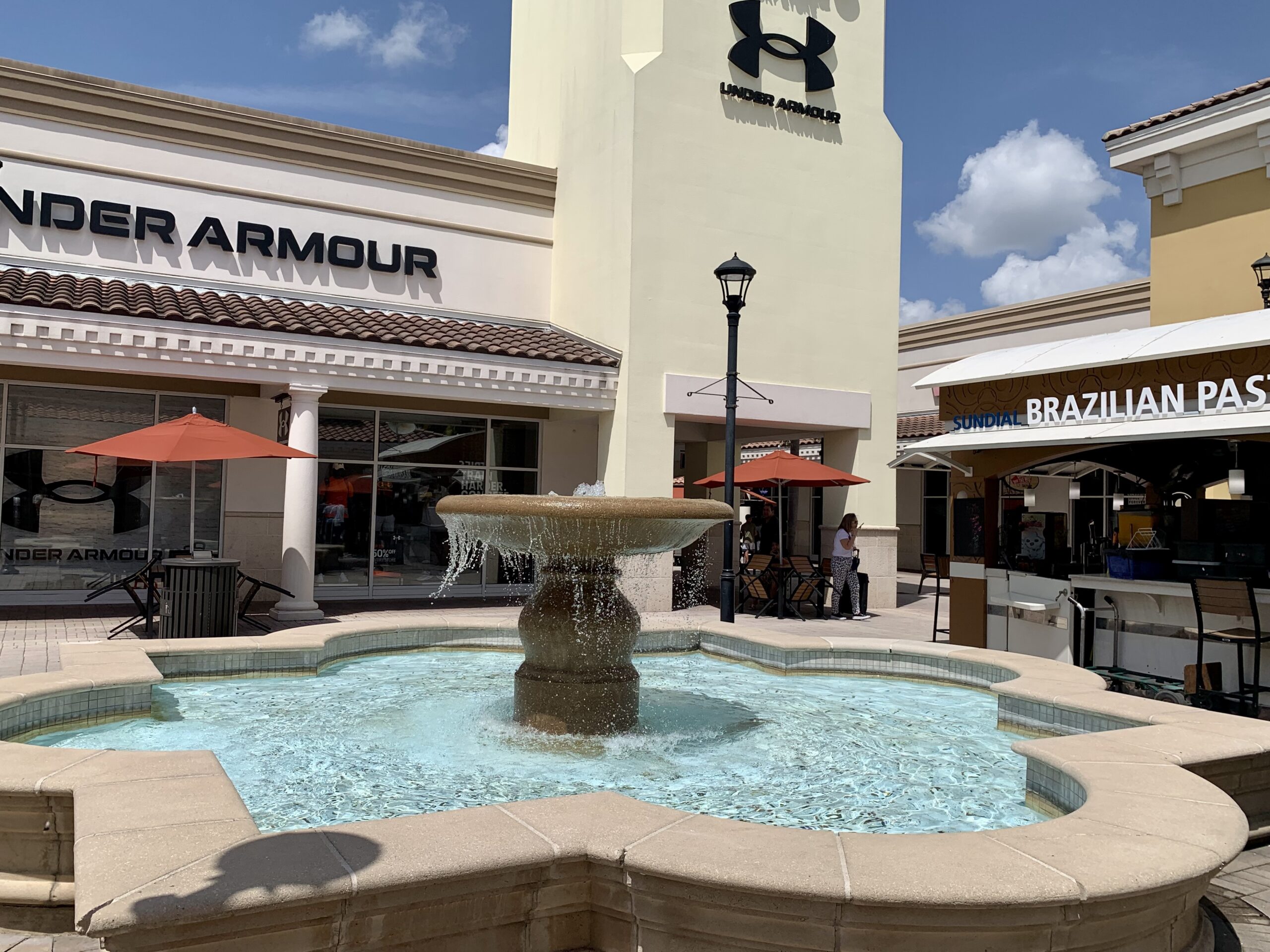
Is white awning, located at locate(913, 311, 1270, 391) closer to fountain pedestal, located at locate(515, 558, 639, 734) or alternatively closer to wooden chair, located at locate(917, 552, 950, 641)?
wooden chair, located at locate(917, 552, 950, 641)

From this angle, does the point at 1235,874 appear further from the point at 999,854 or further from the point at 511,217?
the point at 511,217

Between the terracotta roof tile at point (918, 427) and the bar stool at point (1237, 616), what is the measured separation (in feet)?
45.1

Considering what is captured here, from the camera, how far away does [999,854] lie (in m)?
3.39

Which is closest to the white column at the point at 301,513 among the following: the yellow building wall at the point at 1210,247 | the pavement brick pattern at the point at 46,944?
the pavement brick pattern at the point at 46,944

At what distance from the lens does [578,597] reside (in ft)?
20.8

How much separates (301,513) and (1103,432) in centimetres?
959

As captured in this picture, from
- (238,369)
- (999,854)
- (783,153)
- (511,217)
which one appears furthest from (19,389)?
(999,854)

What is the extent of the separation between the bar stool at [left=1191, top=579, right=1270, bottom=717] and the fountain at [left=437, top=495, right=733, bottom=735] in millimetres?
4632

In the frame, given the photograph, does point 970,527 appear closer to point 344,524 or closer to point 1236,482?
point 1236,482

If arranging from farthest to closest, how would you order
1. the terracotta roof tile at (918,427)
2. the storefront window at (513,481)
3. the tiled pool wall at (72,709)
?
the terracotta roof tile at (918,427), the storefront window at (513,481), the tiled pool wall at (72,709)

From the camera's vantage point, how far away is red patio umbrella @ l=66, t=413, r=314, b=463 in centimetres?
1050

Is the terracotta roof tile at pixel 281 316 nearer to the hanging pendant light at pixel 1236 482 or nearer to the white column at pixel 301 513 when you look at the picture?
the white column at pixel 301 513

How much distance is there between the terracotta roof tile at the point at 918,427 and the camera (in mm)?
22938

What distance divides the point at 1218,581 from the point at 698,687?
4376 millimetres
